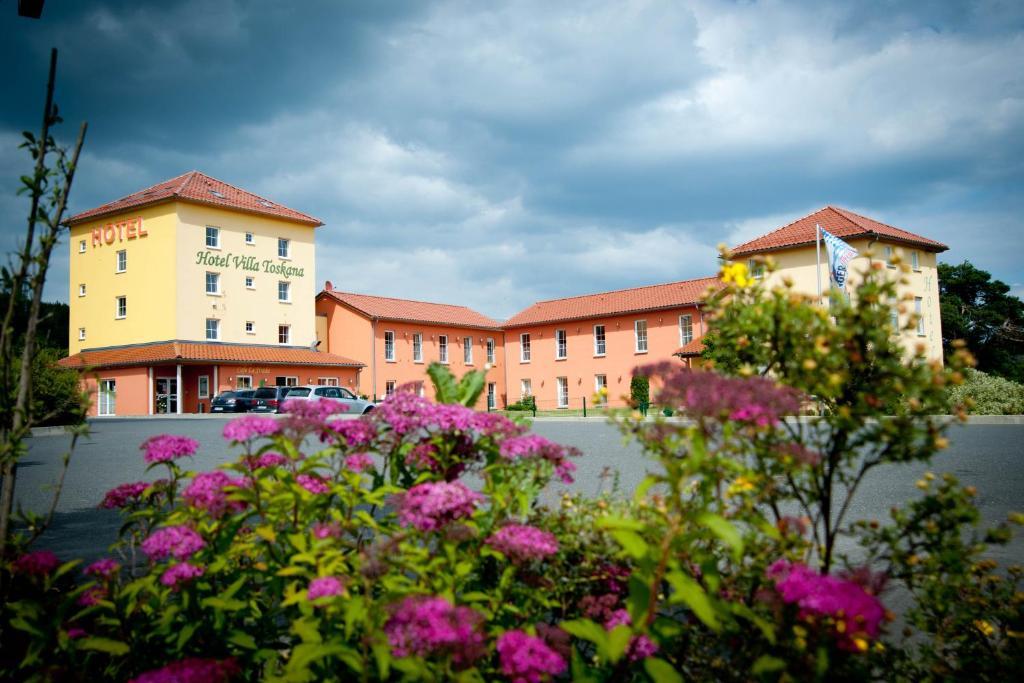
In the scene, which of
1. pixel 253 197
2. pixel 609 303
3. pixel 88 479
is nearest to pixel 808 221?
pixel 609 303

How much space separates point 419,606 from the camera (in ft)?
6.02

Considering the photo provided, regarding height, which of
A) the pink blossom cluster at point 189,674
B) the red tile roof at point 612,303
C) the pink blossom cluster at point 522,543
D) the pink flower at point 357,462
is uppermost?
the red tile roof at point 612,303

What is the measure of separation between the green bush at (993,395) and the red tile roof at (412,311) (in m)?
31.5

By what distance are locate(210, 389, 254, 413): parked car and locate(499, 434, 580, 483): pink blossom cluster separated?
1244 inches

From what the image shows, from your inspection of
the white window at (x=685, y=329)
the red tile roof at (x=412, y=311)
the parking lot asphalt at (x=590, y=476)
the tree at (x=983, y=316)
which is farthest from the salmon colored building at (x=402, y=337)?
the tree at (x=983, y=316)

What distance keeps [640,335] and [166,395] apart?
26.8 metres

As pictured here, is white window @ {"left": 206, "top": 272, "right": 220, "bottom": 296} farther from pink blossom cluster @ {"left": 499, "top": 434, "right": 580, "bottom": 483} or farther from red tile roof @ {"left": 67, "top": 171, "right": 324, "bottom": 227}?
pink blossom cluster @ {"left": 499, "top": 434, "right": 580, "bottom": 483}

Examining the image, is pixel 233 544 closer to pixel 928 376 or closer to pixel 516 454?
pixel 516 454

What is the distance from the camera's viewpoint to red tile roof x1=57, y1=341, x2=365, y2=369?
120 feet

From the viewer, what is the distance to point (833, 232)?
1388 inches

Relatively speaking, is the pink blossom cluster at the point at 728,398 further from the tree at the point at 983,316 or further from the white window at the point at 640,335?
the tree at the point at 983,316

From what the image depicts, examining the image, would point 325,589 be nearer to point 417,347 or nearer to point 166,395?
point 166,395

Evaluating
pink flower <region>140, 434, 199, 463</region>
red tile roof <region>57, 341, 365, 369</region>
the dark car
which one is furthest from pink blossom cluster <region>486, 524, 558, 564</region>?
red tile roof <region>57, 341, 365, 369</region>

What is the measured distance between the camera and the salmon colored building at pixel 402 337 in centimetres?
4569
